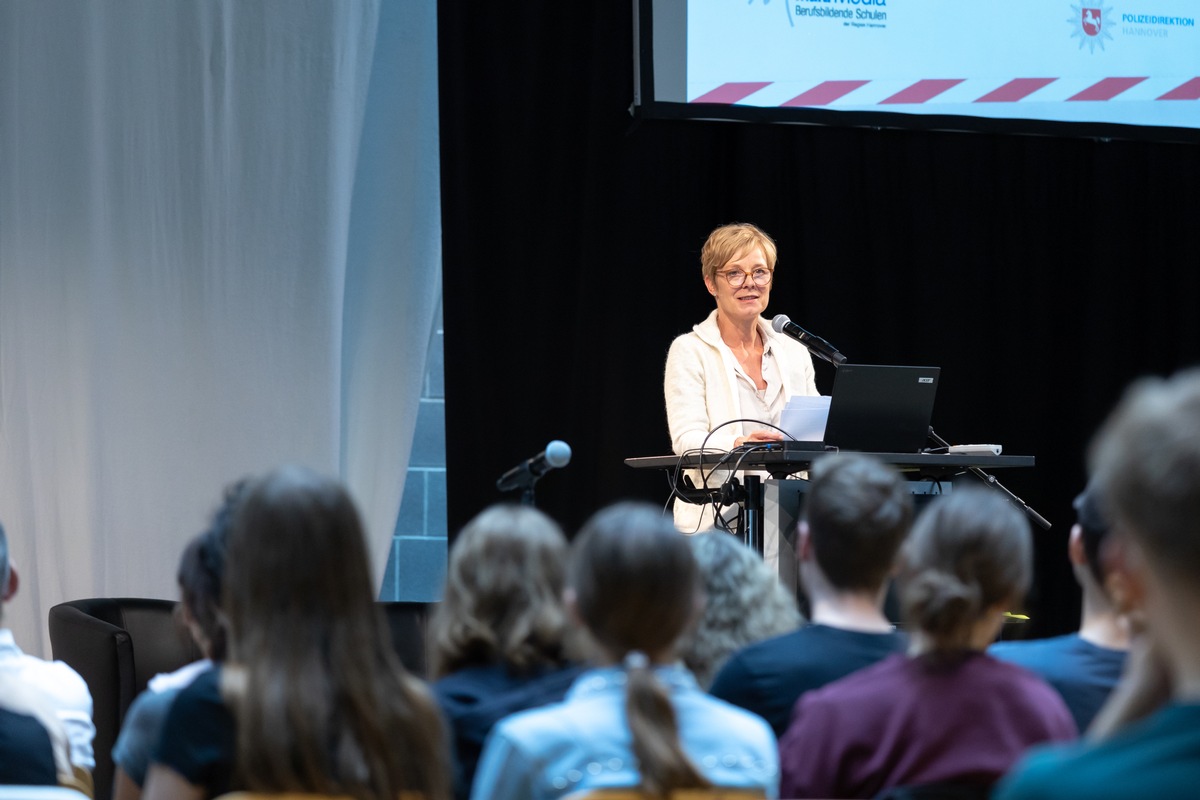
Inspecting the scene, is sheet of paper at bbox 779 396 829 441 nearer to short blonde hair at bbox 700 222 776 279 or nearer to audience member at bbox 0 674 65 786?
short blonde hair at bbox 700 222 776 279

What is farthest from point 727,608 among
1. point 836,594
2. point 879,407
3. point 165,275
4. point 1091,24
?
point 1091,24

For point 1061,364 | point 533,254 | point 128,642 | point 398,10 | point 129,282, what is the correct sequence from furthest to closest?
point 1061,364, point 533,254, point 398,10, point 129,282, point 128,642

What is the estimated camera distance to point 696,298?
17.4 ft

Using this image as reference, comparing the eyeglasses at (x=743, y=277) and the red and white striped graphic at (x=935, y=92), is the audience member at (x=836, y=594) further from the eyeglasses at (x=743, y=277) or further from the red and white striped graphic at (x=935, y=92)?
→ the red and white striped graphic at (x=935, y=92)

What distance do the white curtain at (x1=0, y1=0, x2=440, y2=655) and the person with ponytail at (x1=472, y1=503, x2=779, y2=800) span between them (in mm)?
3083

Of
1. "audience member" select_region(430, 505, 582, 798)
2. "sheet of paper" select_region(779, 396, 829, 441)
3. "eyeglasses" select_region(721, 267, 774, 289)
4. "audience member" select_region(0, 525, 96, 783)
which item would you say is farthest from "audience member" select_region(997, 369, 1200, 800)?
"eyeglasses" select_region(721, 267, 774, 289)

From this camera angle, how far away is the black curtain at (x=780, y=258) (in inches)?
198

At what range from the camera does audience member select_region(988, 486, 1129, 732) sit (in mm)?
1890

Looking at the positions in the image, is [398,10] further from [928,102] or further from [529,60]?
[928,102]

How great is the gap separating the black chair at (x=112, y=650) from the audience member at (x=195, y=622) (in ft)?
4.98

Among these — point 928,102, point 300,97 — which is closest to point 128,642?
point 300,97

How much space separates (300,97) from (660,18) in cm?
→ 127

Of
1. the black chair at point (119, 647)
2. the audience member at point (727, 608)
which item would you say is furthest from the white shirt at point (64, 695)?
the audience member at point (727, 608)

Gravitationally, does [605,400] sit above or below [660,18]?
below
